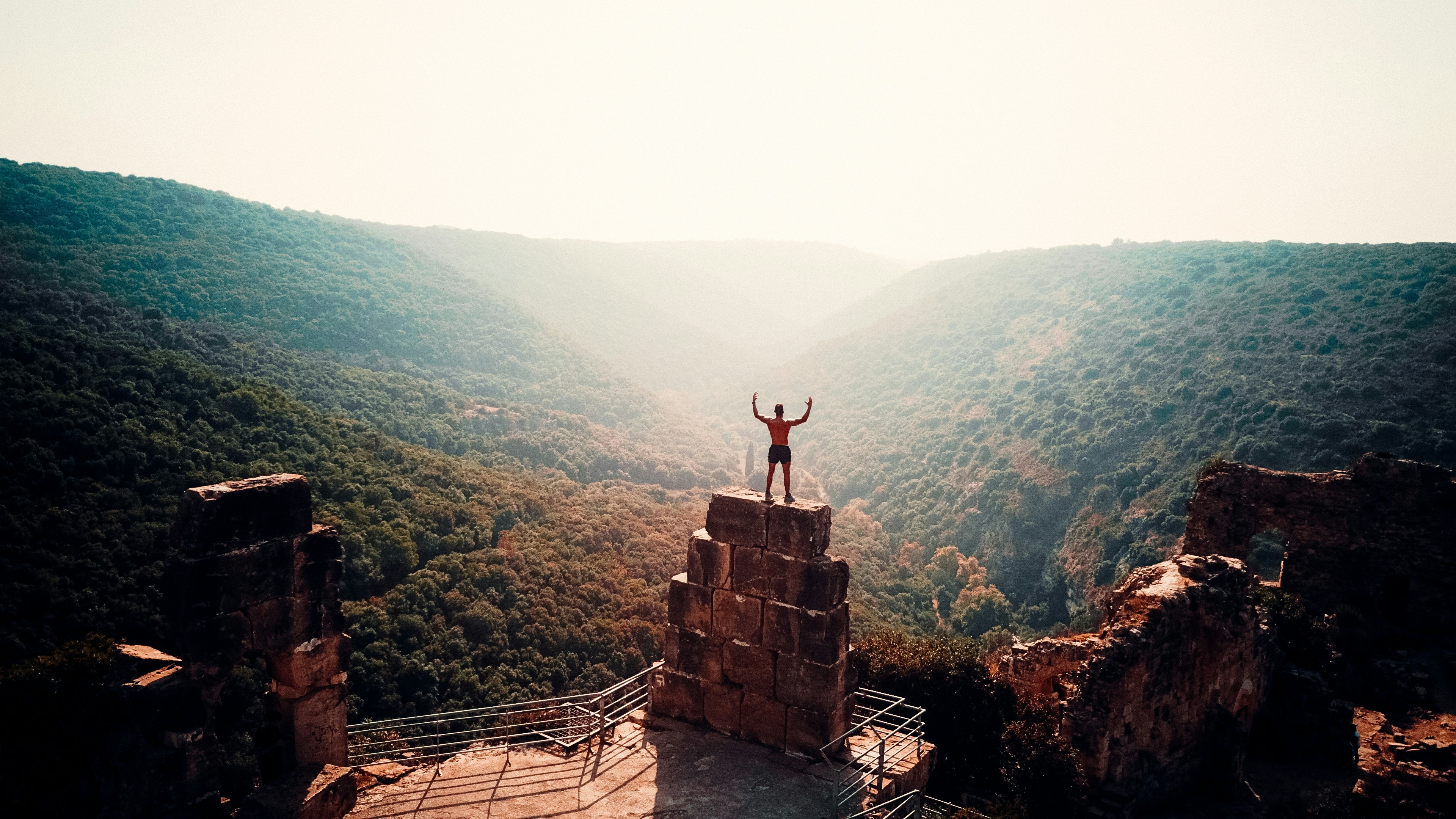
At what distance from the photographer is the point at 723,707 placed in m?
8.94

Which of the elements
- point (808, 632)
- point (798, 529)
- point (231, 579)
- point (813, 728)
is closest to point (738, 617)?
point (808, 632)

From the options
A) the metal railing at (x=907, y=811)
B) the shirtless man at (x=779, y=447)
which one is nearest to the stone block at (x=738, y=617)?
the shirtless man at (x=779, y=447)

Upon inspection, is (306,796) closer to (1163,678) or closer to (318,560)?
(318,560)

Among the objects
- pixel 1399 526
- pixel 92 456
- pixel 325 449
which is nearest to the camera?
pixel 1399 526

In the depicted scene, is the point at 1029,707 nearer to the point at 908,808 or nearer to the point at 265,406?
the point at 908,808

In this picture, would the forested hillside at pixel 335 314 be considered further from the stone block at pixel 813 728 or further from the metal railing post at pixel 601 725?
the stone block at pixel 813 728

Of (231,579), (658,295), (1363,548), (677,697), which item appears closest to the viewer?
(231,579)

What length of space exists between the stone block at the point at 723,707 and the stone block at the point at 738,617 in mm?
604

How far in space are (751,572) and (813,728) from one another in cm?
182

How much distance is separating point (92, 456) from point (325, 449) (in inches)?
386

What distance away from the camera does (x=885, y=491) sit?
6119 cm

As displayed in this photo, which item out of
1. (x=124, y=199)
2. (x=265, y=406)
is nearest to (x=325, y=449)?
(x=265, y=406)

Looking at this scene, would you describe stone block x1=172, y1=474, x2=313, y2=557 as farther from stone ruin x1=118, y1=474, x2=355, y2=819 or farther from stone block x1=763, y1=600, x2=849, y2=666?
stone block x1=763, y1=600, x2=849, y2=666

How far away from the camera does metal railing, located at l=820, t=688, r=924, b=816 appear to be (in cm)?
741
